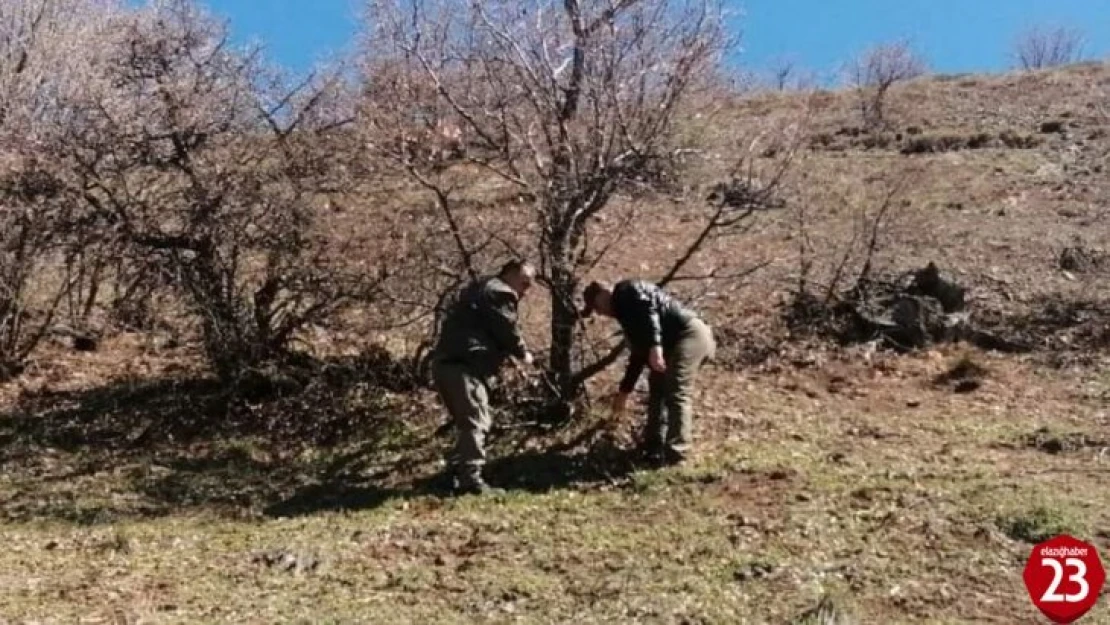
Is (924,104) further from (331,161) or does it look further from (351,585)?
(351,585)

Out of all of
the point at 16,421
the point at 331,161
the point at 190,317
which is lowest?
the point at 16,421

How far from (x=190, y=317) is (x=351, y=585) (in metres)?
4.17

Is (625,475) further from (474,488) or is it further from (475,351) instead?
(475,351)

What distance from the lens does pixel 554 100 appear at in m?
8.26

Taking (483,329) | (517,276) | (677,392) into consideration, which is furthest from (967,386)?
(483,329)

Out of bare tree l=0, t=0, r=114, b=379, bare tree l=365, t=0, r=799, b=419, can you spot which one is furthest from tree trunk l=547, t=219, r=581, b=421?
bare tree l=0, t=0, r=114, b=379

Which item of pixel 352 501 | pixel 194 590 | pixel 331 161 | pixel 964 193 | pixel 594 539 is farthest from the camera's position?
pixel 964 193

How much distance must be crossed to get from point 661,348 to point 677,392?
31cm

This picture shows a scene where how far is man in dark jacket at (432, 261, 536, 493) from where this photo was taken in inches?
299

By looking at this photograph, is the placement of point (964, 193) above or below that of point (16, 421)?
above

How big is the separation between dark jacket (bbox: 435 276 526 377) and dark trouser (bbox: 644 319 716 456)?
3.20 feet

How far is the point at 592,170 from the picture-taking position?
8.28m

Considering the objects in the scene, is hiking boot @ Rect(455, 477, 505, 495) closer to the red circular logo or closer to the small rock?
the red circular logo

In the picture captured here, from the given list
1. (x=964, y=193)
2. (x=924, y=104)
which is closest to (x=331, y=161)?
(x=964, y=193)
